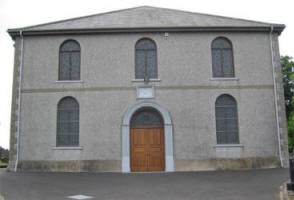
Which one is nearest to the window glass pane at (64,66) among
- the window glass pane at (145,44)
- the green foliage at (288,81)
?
the window glass pane at (145,44)

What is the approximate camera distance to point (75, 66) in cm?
1504

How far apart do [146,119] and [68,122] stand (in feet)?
12.5

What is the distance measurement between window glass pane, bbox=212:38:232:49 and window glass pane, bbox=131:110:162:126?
15.2 feet

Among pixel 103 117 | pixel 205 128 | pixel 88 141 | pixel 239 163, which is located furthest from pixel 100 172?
pixel 239 163

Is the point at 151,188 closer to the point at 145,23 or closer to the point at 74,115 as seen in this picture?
the point at 74,115

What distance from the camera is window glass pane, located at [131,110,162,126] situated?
574 inches

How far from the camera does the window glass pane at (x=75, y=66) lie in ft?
49.1

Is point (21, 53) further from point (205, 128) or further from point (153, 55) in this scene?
point (205, 128)

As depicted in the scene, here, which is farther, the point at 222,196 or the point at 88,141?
the point at 88,141

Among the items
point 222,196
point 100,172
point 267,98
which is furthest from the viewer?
point 267,98

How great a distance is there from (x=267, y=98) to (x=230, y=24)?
415 centimetres

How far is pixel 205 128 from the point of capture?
14.2 m

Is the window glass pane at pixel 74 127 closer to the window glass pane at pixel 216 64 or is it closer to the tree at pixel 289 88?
the window glass pane at pixel 216 64

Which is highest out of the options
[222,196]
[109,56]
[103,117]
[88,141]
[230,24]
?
Result: [230,24]
